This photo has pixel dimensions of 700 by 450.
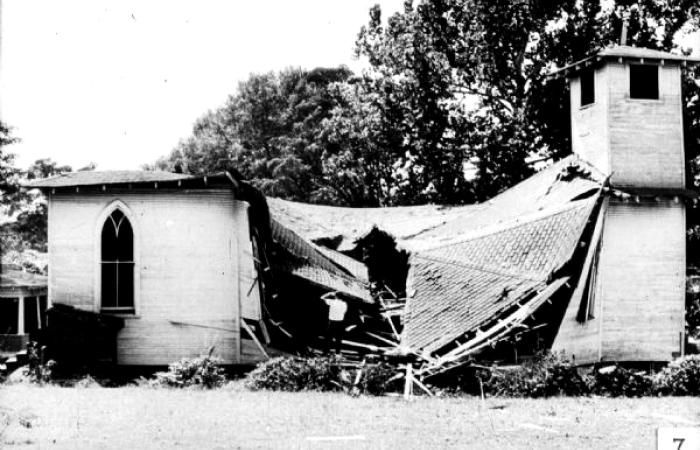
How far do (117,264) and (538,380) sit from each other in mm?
11586

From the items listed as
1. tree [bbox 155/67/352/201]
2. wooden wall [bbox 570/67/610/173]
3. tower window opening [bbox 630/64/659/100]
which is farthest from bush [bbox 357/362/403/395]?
tree [bbox 155/67/352/201]

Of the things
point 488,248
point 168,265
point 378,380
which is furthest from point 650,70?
point 168,265

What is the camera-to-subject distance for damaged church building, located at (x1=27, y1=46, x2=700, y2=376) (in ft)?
65.4

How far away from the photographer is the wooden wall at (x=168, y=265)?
2177 centimetres

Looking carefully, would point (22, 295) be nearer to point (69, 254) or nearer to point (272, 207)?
point (69, 254)

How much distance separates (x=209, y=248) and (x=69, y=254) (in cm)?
375

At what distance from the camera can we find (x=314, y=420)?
45.5ft

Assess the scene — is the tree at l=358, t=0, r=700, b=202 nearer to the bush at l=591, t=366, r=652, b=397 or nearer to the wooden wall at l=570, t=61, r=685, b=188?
the wooden wall at l=570, t=61, r=685, b=188

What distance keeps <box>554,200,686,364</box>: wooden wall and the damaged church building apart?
0.13 ft

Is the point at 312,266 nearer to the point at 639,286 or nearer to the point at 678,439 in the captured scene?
the point at 639,286

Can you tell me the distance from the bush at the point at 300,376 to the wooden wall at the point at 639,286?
802 cm

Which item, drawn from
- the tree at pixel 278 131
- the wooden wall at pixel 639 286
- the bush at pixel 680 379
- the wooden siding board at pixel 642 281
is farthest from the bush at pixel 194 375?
the tree at pixel 278 131

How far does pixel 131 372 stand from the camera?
2153cm

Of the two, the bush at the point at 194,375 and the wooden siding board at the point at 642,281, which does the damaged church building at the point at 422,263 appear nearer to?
the wooden siding board at the point at 642,281
